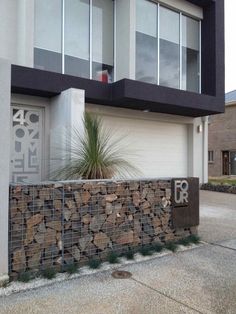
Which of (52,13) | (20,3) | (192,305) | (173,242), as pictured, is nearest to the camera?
(192,305)

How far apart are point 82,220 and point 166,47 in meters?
8.64

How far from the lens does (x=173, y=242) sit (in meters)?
5.90

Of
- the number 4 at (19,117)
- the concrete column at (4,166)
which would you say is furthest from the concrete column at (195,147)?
the concrete column at (4,166)

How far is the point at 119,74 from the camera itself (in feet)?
35.3

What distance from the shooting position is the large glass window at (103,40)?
34.2 ft

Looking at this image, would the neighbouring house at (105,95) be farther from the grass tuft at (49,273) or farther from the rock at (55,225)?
the grass tuft at (49,273)

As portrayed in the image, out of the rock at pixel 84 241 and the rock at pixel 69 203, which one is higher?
the rock at pixel 69 203

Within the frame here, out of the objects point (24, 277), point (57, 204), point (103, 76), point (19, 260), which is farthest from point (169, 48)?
point (24, 277)

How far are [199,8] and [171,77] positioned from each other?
289 cm

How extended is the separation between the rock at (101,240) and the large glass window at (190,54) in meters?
8.64

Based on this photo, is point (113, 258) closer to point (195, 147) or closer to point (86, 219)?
point (86, 219)

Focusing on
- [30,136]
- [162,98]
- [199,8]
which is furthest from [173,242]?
[199,8]

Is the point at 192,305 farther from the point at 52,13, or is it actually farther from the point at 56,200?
the point at 52,13

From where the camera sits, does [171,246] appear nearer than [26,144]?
Yes
